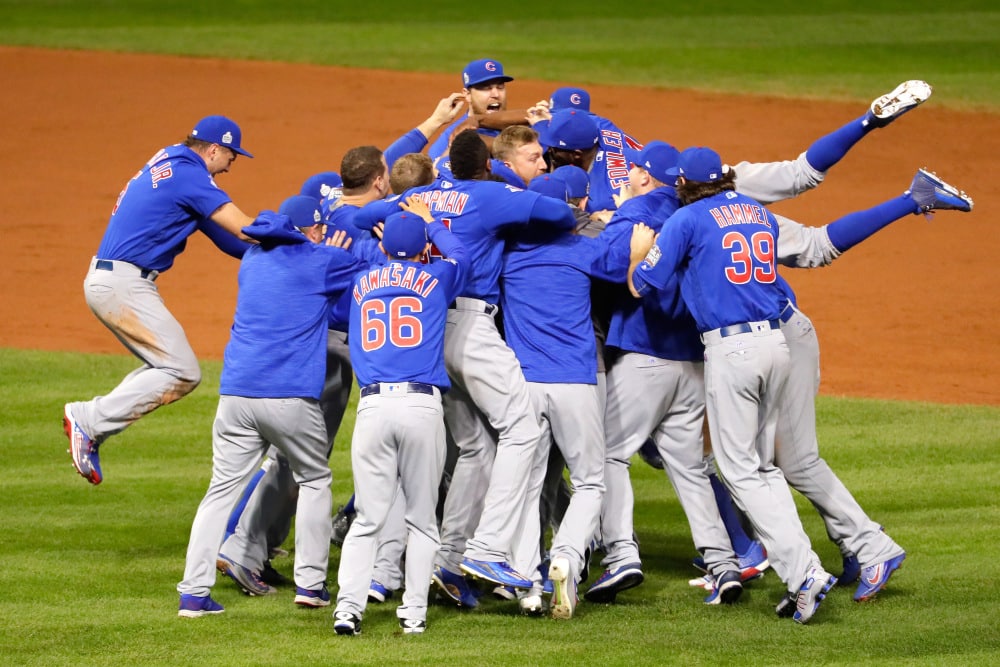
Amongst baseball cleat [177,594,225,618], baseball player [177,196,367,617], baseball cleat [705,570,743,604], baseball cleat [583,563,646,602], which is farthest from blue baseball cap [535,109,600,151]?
baseball cleat [177,594,225,618]

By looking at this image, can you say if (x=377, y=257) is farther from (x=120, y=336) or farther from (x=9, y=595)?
(x=9, y=595)

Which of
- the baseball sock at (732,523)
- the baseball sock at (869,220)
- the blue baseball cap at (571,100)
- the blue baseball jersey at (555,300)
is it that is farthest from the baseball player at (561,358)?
the blue baseball cap at (571,100)

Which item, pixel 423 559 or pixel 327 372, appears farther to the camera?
pixel 327 372

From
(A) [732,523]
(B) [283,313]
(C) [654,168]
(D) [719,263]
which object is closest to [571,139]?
(C) [654,168]

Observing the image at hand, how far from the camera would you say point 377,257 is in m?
7.77

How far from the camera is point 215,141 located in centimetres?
855

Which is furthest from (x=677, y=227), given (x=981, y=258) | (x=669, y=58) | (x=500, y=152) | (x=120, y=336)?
(x=669, y=58)

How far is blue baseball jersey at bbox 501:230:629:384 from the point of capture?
7664 mm

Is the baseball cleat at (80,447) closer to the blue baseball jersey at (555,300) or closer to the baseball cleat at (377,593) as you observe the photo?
the baseball cleat at (377,593)

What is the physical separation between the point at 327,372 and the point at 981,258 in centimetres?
1083

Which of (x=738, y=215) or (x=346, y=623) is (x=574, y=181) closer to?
(x=738, y=215)

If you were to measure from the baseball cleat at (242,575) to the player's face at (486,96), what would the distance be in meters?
3.57

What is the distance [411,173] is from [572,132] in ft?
3.03

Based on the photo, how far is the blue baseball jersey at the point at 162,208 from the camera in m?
8.55
